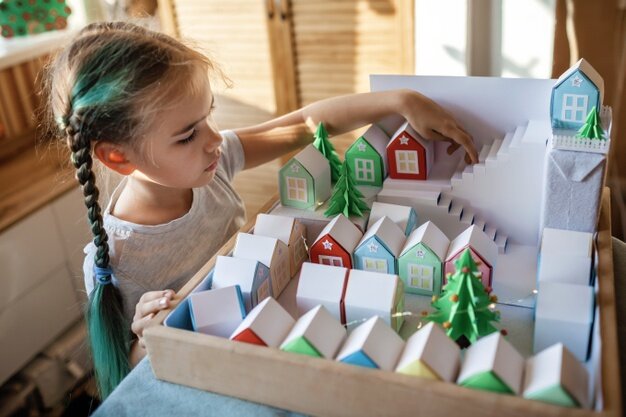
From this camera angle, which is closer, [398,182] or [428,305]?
[428,305]

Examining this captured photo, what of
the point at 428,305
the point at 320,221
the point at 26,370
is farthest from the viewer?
the point at 26,370

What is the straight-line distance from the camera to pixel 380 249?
2.91 feet

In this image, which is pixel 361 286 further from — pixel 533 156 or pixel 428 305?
A: pixel 533 156

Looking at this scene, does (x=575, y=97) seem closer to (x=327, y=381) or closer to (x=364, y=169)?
(x=364, y=169)

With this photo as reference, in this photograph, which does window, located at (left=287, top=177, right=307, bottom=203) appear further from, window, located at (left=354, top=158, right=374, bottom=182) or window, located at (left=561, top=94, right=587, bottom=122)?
window, located at (left=561, top=94, right=587, bottom=122)

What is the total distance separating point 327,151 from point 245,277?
357 millimetres

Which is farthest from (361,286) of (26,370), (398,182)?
(26,370)

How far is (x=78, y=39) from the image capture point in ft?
3.14

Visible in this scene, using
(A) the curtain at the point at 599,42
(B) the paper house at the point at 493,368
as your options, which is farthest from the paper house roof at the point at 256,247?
A: (A) the curtain at the point at 599,42

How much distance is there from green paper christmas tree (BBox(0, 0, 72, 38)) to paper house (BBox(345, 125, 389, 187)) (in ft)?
5.19

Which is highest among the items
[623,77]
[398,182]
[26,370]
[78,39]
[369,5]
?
[78,39]

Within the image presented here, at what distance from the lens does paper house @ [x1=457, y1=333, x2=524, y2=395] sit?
630mm

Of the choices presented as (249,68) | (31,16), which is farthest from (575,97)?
(31,16)

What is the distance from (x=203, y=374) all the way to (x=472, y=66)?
5.52 feet
